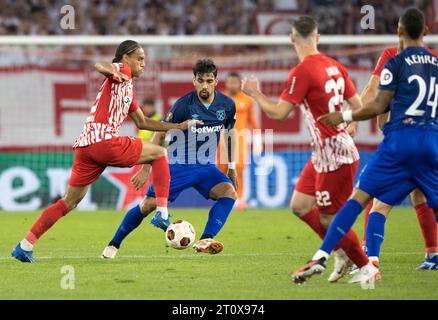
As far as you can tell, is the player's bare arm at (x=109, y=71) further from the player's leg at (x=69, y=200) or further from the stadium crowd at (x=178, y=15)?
the stadium crowd at (x=178, y=15)

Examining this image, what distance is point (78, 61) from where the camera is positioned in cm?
1808

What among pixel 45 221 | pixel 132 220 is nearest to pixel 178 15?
pixel 132 220

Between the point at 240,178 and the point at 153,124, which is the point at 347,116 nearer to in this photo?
the point at 153,124

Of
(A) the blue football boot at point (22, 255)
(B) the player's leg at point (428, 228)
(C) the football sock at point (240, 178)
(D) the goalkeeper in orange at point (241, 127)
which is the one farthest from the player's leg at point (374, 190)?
(C) the football sock at point (240, 178)

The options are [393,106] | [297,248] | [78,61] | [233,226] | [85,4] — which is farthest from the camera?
[85,4]

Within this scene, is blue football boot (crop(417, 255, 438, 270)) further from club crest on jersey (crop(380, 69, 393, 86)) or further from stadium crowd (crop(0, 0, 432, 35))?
stadium crowd (crop(0, 0, 432, 35))

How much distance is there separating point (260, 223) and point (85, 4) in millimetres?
7924

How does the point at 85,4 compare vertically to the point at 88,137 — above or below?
above

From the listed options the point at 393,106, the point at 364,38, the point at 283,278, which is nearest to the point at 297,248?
the point at 283,278

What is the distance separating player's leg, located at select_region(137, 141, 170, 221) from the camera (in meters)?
9.35

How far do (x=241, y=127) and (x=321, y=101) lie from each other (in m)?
9.30

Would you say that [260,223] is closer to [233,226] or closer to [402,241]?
[233,226]

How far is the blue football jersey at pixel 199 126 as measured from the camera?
10188 mm

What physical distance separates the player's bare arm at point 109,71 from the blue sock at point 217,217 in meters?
1.86
